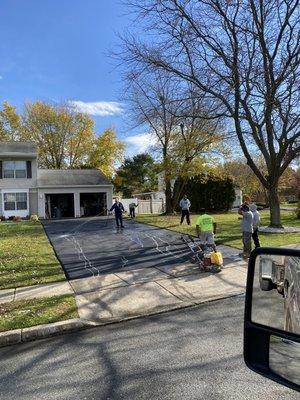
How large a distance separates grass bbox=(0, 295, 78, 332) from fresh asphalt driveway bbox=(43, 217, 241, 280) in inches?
83.0

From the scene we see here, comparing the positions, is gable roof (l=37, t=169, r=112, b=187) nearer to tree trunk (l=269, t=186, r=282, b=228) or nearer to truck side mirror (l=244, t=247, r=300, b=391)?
tree trunk (l=269, t=186, r=282, b=228)

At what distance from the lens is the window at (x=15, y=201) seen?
3456 centimetres

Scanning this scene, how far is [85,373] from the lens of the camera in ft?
15.0

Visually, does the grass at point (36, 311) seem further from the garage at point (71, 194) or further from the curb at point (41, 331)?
the garage at point (71, 194)

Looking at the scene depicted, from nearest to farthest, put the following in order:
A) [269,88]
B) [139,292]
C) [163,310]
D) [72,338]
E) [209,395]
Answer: [209,395]
[72,338]
[163,310]
[139,292]
[269,88]

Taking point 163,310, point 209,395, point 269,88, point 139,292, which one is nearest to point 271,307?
point 209,395

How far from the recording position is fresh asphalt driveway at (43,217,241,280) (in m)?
10.9

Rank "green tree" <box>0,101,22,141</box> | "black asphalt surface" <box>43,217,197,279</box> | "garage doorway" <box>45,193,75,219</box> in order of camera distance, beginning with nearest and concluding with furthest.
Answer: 1. "black asphalt surface" <box>43,217,197,279</box>
2. "garage doorway" <box>45,193,75,219</box>
3. "green tree" <box>0,101,22,141</box>

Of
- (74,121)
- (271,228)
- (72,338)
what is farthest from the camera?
(74,121)

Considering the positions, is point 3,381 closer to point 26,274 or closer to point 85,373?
point 85,373

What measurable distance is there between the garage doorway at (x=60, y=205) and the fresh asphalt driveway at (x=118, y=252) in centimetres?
1920

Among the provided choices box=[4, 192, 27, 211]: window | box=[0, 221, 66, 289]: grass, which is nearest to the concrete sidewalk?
box=[0, 221, 66, 289]: grass

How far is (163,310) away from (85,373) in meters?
2.69

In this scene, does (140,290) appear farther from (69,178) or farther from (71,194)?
(69,178)
